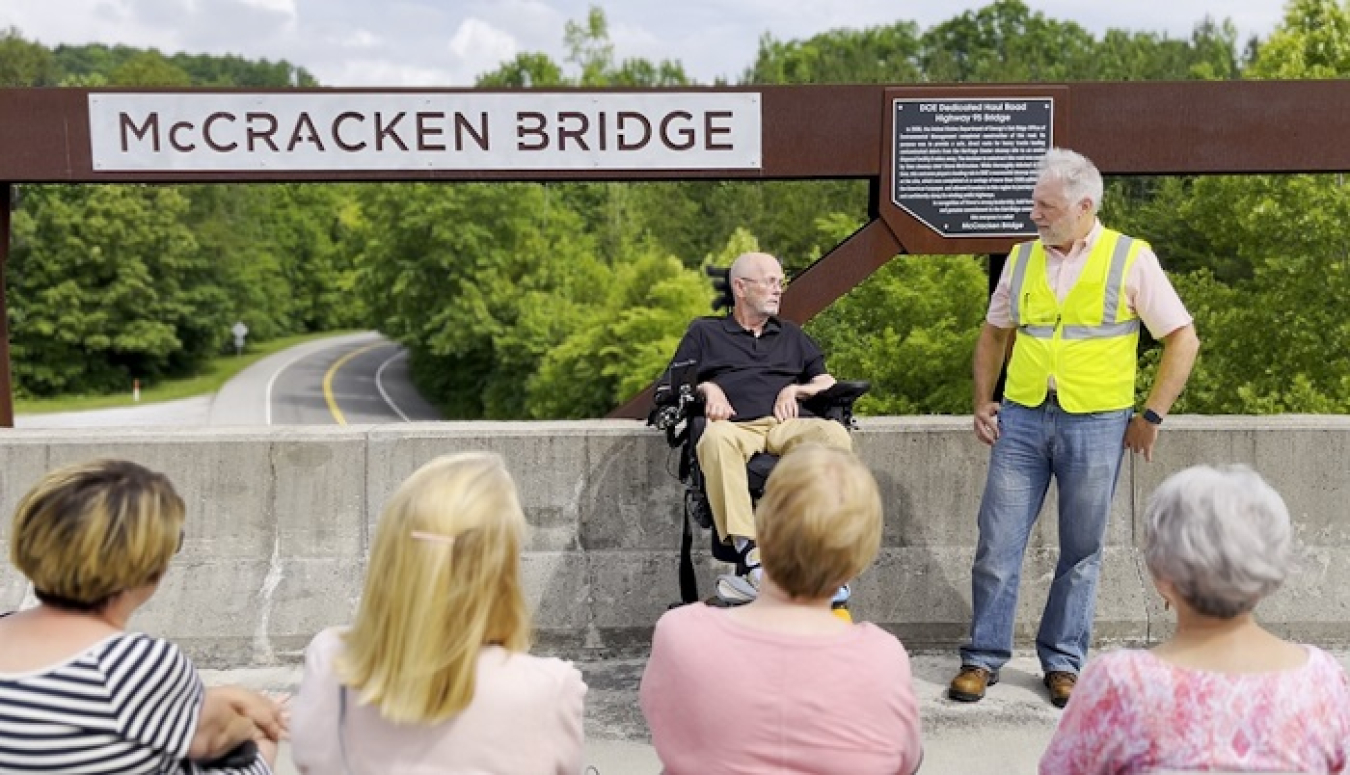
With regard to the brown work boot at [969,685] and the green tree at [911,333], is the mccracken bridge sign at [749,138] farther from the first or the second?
the green tree at [911,333]

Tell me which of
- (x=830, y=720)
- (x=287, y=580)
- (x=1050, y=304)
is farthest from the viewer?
(x=287, y=580)

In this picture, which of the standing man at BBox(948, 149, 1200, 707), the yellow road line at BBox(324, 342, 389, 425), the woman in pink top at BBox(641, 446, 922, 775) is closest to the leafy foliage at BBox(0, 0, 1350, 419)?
the standing man at BBox(948, 149, 1200, 707)

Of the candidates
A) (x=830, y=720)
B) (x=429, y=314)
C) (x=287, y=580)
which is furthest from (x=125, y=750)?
(x=429, y=314)

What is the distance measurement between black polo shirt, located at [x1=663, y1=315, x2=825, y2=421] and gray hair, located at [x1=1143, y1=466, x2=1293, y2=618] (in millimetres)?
2329

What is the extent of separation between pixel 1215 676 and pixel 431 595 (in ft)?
4.32

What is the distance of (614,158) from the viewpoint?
17.0 feet

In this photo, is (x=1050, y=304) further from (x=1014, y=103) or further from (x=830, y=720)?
(x=830, y=720)

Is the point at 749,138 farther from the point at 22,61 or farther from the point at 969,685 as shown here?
the point at 22,61

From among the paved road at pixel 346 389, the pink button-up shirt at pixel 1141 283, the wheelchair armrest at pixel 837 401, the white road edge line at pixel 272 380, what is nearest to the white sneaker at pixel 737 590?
the wheelchair armrest at pixel 837 401

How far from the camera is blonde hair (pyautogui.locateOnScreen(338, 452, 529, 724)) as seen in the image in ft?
6.99

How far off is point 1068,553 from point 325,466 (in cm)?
275

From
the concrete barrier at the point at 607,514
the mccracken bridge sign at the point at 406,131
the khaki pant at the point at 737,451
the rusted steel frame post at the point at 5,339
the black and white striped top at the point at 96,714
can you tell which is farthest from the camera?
the rusted steel frame post at the point at 5,339

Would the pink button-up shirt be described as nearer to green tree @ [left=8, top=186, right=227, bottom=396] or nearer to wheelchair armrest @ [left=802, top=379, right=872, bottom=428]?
wheelchair armrest @ [left=802, top=379, right=872, bottom=428]

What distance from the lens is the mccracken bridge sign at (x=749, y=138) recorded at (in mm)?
5094
